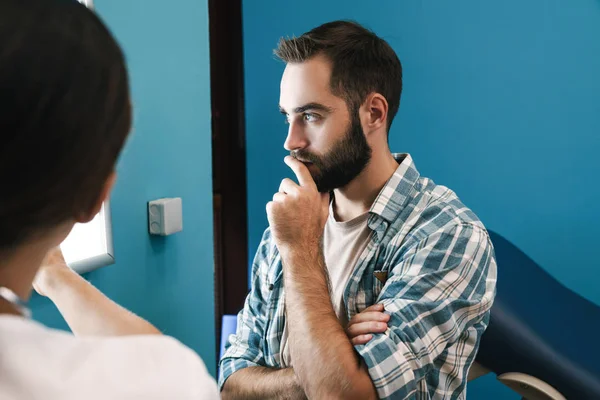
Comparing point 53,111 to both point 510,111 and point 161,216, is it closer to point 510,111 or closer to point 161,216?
point 161,216


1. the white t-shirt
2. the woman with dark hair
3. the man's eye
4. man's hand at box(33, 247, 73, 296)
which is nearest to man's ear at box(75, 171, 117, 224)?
the woman with dark hair

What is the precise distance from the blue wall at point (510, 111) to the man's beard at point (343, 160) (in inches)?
31.7

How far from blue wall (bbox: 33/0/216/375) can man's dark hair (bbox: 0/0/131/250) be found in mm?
758

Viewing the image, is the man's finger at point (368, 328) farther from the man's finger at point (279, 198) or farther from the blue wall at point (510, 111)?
the blue wall at point (510, 111)

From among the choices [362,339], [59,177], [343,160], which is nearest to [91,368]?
[59,177]

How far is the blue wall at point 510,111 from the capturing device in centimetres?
204

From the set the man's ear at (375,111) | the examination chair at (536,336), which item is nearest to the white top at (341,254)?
the man's ear at (375,111)

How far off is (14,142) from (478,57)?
6.40 feet

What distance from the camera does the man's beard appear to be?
1.44 meters

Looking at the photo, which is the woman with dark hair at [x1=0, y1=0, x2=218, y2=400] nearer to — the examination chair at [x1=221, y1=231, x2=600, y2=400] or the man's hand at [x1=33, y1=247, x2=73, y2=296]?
the man's hand at [x1=33, y1=247, x2=73, y2=296]

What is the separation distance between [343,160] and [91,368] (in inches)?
41.4

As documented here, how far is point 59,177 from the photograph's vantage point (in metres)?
0.47

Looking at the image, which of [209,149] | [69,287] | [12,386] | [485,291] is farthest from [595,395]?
[12,386]

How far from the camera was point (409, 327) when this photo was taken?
1.15 metres
